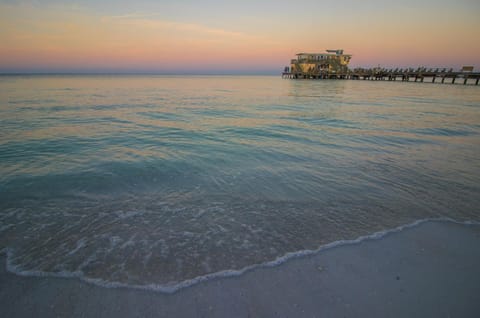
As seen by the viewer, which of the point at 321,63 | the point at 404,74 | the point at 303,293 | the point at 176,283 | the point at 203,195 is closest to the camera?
the point at 303,293

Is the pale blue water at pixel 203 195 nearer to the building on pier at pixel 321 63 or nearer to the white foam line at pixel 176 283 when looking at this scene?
the white foam line at pixel 176 283

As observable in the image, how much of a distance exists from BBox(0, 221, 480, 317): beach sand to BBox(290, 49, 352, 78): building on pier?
93063 mm

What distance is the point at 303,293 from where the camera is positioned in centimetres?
251

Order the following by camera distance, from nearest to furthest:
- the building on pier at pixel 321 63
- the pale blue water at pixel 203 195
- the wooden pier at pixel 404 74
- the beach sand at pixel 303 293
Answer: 1. the beach sand at pixel 303 293
2. the pale blue water at pixel 203 195
3. the wooden pier at pixel 404 74
4. the building on pier at pixel 321 63

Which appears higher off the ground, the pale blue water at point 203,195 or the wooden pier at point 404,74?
the wooden pier at point 404,74

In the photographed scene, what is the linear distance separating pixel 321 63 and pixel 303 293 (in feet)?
311

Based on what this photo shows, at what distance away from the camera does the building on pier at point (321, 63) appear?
83.1 m

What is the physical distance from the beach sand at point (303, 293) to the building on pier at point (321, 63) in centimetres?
9306

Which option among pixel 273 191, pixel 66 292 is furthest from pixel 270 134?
pixel 66 292

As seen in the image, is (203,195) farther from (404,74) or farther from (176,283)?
(404,74)

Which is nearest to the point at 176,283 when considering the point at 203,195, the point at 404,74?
the point at 203,195

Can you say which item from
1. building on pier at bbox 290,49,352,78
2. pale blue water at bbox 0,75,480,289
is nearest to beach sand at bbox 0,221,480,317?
pale blue water at bbox 0,75,480,289

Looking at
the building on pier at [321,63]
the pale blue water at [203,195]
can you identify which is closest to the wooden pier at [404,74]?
the building on pier at [321,63]

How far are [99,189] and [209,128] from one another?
7.51 meters
